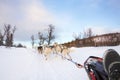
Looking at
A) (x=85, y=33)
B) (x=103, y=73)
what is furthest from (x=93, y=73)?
(x=85, y=33)

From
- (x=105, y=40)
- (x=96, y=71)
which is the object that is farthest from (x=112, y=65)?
(x=105, y=40)

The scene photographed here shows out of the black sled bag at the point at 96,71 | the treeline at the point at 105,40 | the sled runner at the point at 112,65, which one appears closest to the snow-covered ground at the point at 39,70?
the black sled bag at the point at 96,71

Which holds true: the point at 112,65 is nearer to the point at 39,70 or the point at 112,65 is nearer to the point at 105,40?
the point at 39,70

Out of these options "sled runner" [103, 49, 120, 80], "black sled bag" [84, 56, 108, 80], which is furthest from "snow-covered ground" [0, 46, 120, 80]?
"sled runner" [103, 49, 120, 80]

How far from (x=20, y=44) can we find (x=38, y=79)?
82234 millimetres

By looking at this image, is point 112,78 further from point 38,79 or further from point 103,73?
point 38,79

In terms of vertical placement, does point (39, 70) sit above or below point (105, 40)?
below

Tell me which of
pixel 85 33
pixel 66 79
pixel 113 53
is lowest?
pixel 66 79

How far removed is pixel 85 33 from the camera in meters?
56.8

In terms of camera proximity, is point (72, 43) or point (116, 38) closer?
point (116, 38)

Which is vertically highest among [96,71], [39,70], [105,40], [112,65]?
[105,40]

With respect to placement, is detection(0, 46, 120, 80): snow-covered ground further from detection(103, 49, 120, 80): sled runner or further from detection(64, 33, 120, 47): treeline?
detection(64, 33, 120, 47): treeline

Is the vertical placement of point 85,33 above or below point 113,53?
above

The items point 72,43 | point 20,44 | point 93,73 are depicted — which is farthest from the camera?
point 20,44
